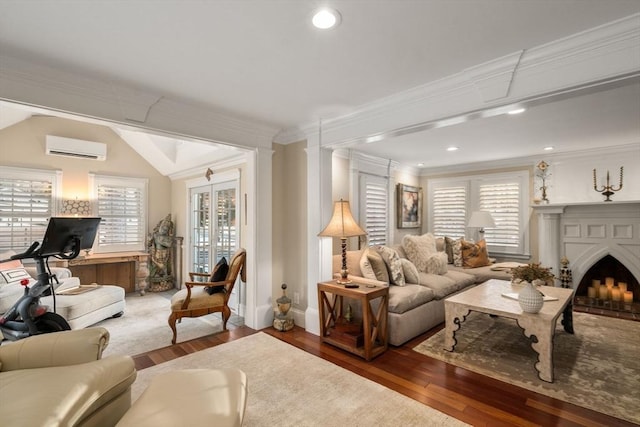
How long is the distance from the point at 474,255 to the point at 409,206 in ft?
4.90

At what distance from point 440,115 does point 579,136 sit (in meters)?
2.82

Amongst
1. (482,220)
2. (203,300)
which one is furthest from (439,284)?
(203,300)

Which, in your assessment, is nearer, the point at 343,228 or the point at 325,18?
the point at 325,18

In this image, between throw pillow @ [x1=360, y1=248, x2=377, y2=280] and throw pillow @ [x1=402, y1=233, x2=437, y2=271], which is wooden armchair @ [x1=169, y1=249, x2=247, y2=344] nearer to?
throw pillow @ [x1=360, y1=248, x2=377, y2=280]

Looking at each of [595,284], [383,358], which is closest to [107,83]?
[383,358]

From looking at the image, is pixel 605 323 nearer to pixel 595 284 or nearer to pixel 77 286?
pixel 595 284

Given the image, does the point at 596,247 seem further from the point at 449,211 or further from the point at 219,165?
the point at 219,165

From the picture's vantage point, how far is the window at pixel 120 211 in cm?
541

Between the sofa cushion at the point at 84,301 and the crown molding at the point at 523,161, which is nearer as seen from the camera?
the sofa cushion at the point at 84,301

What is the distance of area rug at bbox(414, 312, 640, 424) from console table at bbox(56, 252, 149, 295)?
4925 mm

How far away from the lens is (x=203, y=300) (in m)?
3.43

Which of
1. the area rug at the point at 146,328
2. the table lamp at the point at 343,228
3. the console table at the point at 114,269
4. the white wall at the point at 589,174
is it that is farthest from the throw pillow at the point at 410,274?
the console table at the point at 114,269

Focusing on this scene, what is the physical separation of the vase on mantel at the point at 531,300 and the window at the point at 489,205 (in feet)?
10.0

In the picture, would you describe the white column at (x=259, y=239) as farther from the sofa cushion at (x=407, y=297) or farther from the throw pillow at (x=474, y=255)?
the throw pillow at (x=474, y=255)
